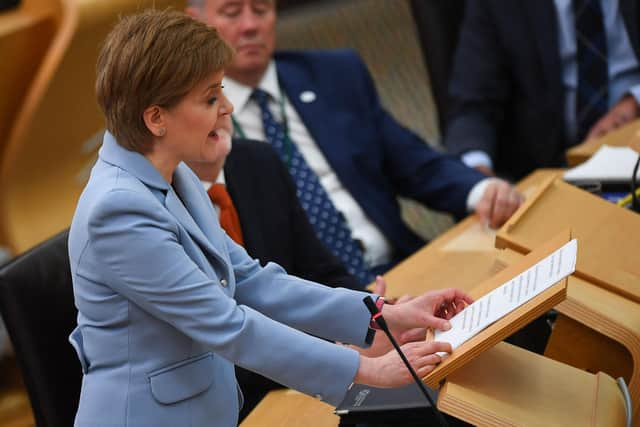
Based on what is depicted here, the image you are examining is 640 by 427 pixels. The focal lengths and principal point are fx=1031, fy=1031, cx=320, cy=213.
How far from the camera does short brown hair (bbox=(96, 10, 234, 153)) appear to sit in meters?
1.17

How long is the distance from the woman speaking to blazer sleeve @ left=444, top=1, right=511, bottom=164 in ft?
5.74

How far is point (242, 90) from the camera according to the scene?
94.6 inches

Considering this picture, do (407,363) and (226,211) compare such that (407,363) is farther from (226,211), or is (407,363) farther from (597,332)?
(226,211)

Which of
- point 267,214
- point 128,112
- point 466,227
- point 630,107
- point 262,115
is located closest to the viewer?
point 128,112

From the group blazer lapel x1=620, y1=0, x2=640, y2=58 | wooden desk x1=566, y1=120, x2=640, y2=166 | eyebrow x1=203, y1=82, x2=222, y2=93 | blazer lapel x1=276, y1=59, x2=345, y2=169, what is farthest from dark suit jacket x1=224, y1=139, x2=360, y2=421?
blazer lapel x1=620, y1=0, x2=640, y2=58

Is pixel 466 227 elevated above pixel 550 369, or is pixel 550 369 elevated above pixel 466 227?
pixel 550 369

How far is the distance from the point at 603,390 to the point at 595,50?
1.70m

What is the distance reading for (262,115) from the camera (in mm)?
2434

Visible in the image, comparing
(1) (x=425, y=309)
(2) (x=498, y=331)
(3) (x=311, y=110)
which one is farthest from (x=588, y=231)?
(3) (x=311, y=110)

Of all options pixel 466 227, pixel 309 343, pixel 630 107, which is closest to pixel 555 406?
pixel 309 343

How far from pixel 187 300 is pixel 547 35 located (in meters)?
1.94

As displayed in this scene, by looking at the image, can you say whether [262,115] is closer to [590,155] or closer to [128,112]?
[590,155]

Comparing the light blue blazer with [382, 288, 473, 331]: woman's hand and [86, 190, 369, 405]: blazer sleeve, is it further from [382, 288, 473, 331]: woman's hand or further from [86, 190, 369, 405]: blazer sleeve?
[382, 288, 473, 331]: woman's hand

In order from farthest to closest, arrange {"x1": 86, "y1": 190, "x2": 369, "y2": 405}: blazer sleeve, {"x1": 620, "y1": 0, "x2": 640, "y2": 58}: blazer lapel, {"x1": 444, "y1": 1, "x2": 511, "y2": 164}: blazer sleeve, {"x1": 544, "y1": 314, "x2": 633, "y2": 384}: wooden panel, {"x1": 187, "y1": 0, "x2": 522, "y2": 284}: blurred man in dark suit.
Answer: {"x1": 444, "y1": 1, "x2": 511, "y2": 164}: blazer sleeve → {"x1": 620, "y1": 0, "x2": 640, "y2": 58}: blazer lapel → {"x1": 187, "y1": 0, "x2": 522, "y2": 284}: blurred man in dark suit → {"x1": 544, "y1": 314, "x2": 633, "y2": 384}: wooden panel → {"x1": 86, "y1": 190, "x2": 369, "y2": 405}: blazer sleeve
